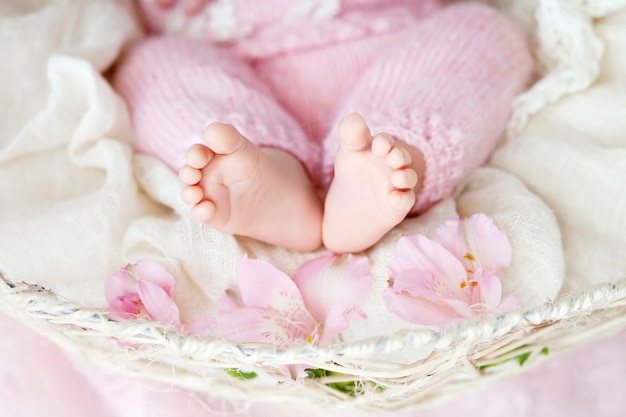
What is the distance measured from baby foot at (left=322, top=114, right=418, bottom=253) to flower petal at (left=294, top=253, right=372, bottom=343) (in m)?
0.02

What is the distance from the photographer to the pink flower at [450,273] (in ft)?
2.23

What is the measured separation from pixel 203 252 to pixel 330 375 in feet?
0.63

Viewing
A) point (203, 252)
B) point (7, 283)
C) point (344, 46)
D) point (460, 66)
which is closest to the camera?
point (7, 283)

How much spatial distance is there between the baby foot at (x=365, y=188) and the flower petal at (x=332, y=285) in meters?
0.02

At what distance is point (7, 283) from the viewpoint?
656mm

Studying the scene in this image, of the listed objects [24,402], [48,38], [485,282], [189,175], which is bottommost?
[24,402]

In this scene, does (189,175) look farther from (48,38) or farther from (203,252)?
(48,38)

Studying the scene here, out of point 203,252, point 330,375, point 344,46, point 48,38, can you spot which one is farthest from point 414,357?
point 48,38

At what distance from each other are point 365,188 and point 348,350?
168 millimetres

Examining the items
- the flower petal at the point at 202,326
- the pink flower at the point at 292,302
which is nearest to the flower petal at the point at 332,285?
the pink flower at the point at 292,302

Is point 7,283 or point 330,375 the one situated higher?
point 7,283

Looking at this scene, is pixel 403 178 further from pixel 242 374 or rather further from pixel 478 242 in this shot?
pixel 242 374

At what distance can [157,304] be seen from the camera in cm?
70

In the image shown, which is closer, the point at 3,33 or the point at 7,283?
the point at 7,283
